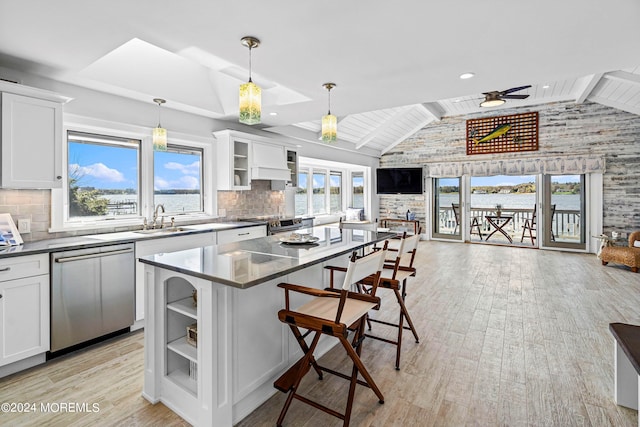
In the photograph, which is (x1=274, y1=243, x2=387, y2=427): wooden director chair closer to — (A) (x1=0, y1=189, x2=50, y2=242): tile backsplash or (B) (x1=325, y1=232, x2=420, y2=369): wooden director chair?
(B) (x1=325, y1=232, x2=420, y2=369): wooden director chair

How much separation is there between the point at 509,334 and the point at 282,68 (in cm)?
325

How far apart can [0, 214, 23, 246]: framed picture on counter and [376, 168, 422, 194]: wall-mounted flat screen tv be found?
312 inches

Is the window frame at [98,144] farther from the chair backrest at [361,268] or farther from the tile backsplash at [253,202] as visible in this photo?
the chair backrest at [361,268]

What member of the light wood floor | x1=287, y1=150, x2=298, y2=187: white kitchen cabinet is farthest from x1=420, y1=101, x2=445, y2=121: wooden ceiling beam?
the light wood floor

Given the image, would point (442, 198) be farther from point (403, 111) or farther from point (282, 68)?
point (282, 68)

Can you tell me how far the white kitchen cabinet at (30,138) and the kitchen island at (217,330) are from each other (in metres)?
1.50

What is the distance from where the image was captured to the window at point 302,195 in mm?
7504

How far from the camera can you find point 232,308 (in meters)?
1.85

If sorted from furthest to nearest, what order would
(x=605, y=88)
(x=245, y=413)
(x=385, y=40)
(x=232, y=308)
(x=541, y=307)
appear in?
(x=605, y=88) → (x=541, y=307) → (x=385, y=40) → (x=245, y=413) → (x=232, y=308)

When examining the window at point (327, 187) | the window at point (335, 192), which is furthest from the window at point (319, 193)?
the window at point (335, 192)

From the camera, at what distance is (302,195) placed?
7.66m

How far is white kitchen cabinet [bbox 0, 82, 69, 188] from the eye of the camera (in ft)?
8.41

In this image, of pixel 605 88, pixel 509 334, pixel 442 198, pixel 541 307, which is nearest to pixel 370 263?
pixel 509 334

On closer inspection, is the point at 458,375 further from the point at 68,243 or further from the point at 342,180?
the point at 342,180
